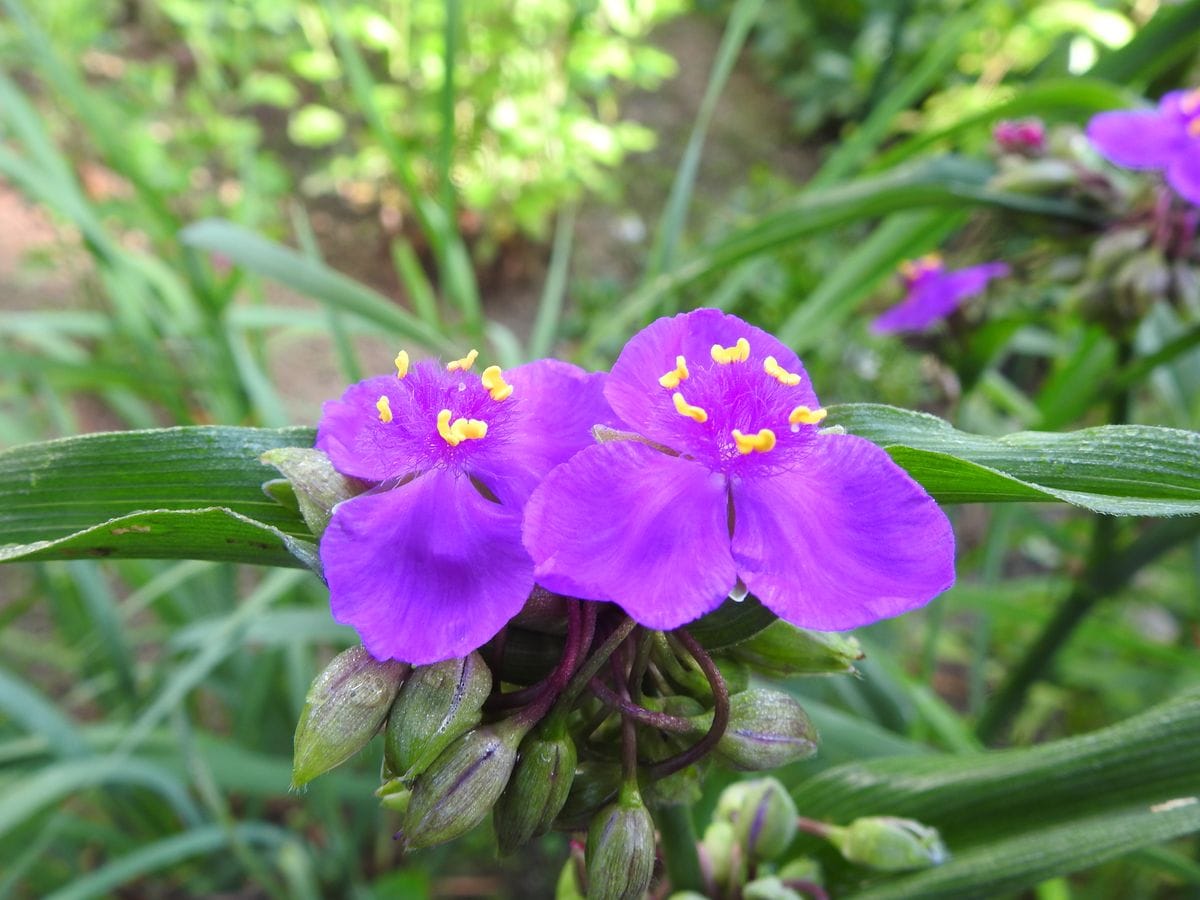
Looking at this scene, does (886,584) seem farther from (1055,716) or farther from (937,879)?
(1055,716)

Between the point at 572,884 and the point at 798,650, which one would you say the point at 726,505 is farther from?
the point at 572,884

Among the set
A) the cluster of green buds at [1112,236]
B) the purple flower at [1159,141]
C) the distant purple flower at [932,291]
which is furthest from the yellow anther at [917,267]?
the purple flower at [1159,141]

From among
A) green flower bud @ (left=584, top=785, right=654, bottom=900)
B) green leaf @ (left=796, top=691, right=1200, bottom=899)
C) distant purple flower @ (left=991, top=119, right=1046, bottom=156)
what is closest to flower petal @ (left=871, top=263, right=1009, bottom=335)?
distant purple flower @ (left=991, top=119, right=1046, bottom=156)

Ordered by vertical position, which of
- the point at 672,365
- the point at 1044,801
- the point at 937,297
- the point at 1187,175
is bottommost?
the point at 1044,801

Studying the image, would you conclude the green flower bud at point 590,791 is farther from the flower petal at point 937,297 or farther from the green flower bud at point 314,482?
the flower petal at point 937,297

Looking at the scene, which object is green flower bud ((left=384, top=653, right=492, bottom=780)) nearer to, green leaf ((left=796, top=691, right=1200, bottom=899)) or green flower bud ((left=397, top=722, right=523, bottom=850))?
green flower bud ((left=397, top=722, right=523, bottom=850))

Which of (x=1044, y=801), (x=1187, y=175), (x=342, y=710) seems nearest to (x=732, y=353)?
(x=342, y=710)
